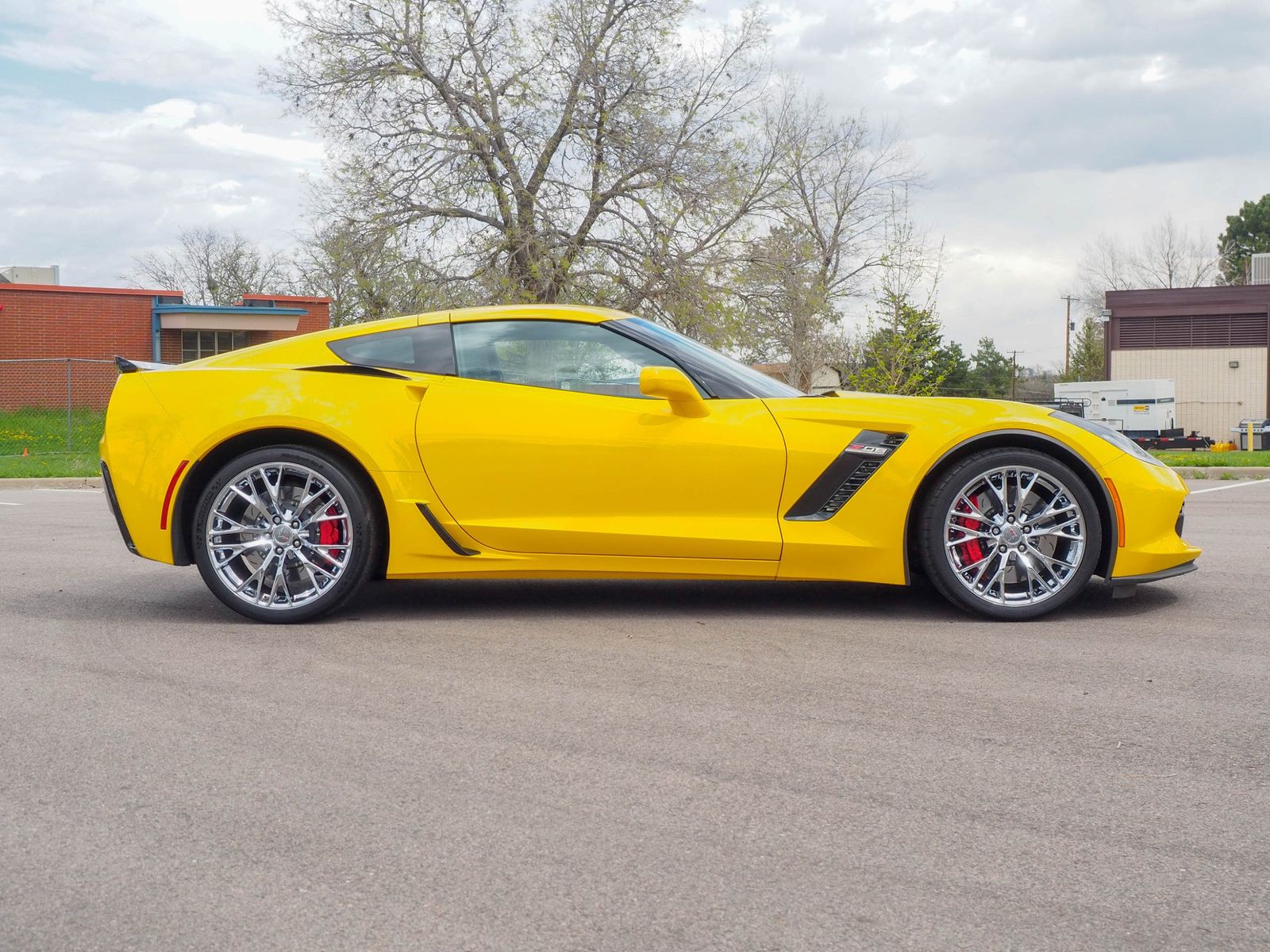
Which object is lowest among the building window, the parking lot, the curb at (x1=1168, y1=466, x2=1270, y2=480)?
the parking lot

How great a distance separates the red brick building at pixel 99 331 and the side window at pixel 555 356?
31780mm

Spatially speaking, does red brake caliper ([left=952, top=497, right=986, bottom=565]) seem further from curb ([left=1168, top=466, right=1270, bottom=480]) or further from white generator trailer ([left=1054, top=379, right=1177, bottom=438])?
white generator trailer ([left=1054, top=379, right=1177, bottom=438])

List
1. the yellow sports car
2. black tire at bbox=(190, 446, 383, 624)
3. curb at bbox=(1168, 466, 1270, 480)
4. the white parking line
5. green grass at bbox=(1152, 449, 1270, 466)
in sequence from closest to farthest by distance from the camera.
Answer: the yellow sports car → black tire at bbox=(190, 446, 383, 624) → the white parking line → curb at bbox=(1168, 466, 1270, 480) → green grass at bbox=(1152, 449, 1270, 466)

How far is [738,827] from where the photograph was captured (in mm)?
2861

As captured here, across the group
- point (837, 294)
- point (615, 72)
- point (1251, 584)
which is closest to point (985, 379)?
point (837, 294)

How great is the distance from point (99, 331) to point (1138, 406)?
3372 centimetres

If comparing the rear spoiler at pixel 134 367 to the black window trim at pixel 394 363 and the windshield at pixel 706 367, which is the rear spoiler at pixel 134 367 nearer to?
the black window trim at pixel 394 363

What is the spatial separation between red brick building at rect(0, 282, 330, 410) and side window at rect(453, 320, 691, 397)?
3178cm

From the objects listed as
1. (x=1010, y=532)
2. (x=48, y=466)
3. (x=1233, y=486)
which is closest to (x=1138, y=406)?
(x=1233, y=486)

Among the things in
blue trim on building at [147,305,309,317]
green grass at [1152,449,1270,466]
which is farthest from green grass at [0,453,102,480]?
blue trim on building at [147,305,309,317]

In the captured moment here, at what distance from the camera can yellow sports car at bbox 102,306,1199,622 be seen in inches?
206

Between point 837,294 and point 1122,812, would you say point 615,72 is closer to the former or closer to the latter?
point 837,294

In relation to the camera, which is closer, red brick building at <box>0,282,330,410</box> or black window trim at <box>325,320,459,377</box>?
black window trim at <box>325,320,459,377</box>

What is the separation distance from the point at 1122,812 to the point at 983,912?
2.39ft
